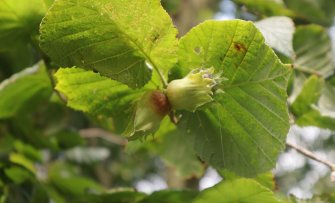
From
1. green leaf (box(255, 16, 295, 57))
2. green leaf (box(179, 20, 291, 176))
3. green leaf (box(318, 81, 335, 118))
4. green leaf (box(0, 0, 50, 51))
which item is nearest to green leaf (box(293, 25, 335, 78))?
green leaf (box(318, 81, 335, 118))

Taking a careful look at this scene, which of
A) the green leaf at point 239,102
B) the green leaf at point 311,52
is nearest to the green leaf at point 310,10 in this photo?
the green leaf at point 311,52

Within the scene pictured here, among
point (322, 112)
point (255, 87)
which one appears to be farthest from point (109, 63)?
point (322, 112)

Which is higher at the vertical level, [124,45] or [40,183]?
[124,45]

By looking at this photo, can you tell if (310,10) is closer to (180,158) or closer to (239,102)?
(180,158)

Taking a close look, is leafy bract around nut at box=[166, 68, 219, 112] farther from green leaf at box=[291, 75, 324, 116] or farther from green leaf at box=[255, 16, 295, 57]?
green leaf at box=[291, 75, 324, 116]

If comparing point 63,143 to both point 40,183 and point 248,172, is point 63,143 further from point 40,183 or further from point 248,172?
point 248,172

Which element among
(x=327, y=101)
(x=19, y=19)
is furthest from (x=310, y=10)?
(x=19, y=19)

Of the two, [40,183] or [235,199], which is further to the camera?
[40,183]
